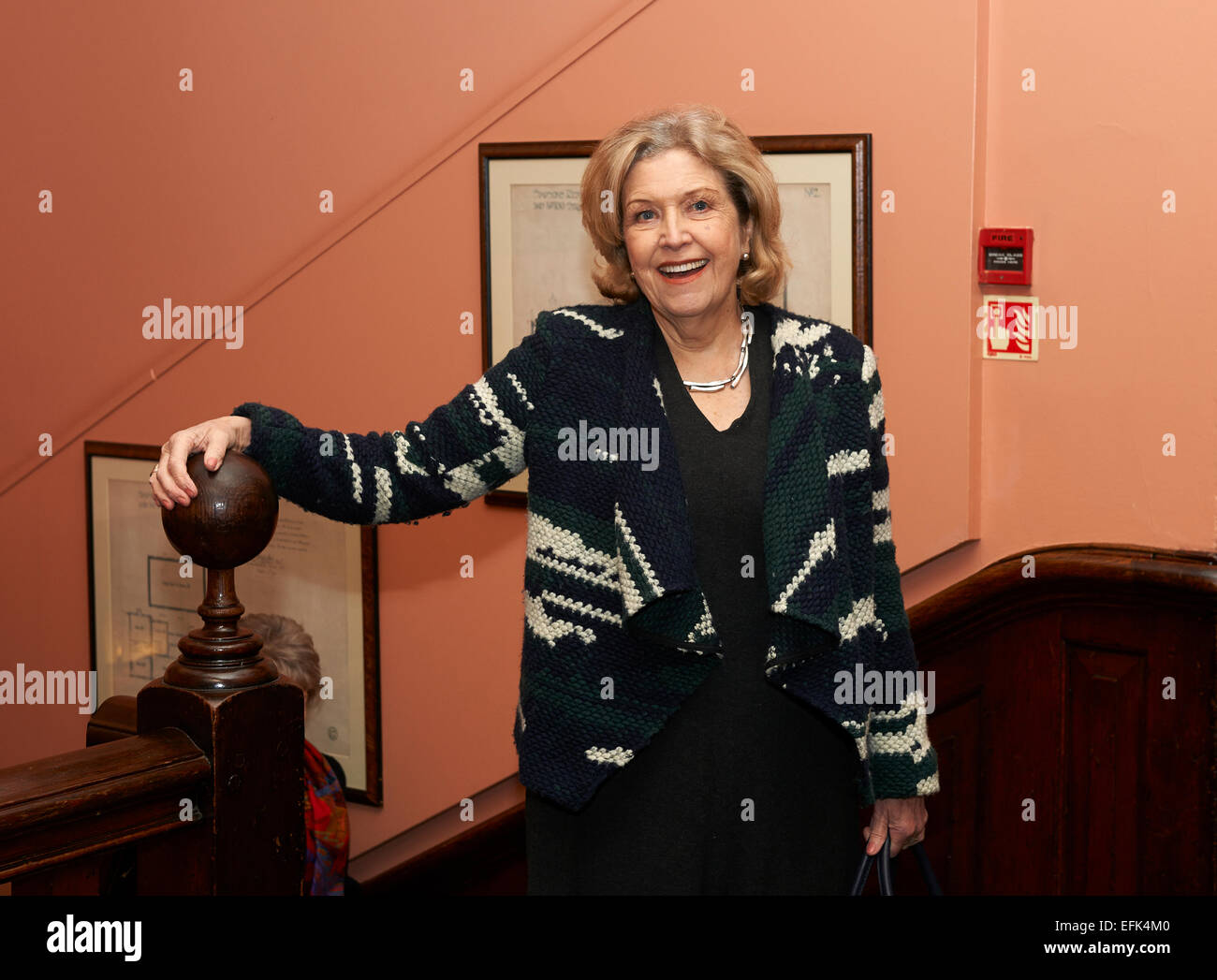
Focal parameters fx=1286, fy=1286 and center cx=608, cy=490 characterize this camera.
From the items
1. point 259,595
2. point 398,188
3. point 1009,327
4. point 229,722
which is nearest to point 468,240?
point 398,188

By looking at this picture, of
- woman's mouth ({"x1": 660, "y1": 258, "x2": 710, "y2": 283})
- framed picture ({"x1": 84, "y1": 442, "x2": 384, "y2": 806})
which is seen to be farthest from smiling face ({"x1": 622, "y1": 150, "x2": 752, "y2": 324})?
framed picture ({"x1": 84, "y1": 442, "x2": 384, "y2": 806})

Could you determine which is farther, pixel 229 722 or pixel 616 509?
pixel 616 509

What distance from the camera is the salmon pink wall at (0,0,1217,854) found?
2461 millimetres

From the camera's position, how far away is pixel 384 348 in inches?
133

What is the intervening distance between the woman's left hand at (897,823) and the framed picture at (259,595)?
1.87 metres

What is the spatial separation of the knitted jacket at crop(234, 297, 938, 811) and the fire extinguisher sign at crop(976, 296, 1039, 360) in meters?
0.85

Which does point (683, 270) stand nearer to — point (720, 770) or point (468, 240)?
point (720, 770)

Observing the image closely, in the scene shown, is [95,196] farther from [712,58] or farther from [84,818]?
[84,818]

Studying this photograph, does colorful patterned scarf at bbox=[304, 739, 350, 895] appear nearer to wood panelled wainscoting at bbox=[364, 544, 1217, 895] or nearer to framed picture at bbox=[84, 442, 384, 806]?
framed picture at bbox=[84, 442, 384, 806]

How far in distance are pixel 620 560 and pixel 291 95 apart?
2299 millimetres

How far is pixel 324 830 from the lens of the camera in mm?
2857

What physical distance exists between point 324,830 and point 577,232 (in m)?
1.49

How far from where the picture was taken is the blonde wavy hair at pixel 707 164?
5.99 ft
